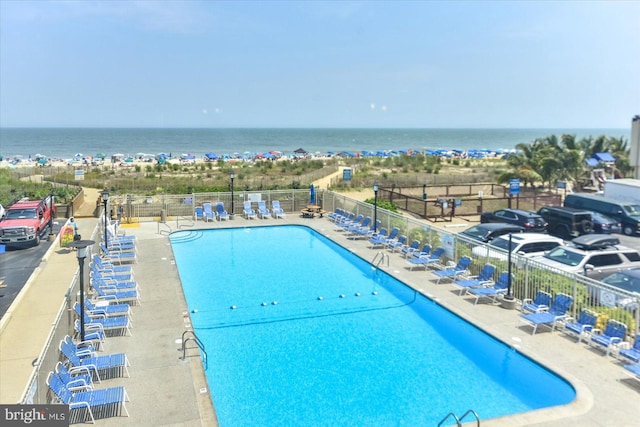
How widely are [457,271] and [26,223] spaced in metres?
17.6

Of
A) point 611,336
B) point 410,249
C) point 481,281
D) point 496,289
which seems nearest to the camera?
point 611,336

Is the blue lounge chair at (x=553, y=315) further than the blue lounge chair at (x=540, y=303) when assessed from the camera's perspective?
No

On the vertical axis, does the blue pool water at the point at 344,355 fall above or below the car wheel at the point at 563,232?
below

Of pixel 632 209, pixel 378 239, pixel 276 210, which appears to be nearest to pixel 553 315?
pixel 378 239

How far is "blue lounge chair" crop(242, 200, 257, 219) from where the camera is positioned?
28.0 m

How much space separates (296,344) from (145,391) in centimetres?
392

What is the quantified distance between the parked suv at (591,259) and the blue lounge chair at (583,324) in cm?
303

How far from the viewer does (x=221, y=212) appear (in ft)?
91.7

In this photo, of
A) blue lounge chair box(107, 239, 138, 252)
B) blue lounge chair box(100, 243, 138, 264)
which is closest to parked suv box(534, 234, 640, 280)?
blue lounge chair box(100, 243, 138, 264)

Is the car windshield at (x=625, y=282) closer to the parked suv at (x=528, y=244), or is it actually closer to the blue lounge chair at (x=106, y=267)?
the parked suv at (x=528, y=244)

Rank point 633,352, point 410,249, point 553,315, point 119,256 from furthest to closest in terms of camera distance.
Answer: point 410,249, point 119,256, point 553,315, point 633,352

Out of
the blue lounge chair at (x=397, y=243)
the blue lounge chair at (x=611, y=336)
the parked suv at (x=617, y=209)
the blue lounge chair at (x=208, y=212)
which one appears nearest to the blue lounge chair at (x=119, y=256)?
the blue lounge chair at (x=208, y=212)

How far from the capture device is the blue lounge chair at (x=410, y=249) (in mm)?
19344

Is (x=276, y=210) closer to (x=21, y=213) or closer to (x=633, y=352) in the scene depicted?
(x=21, y=213)
